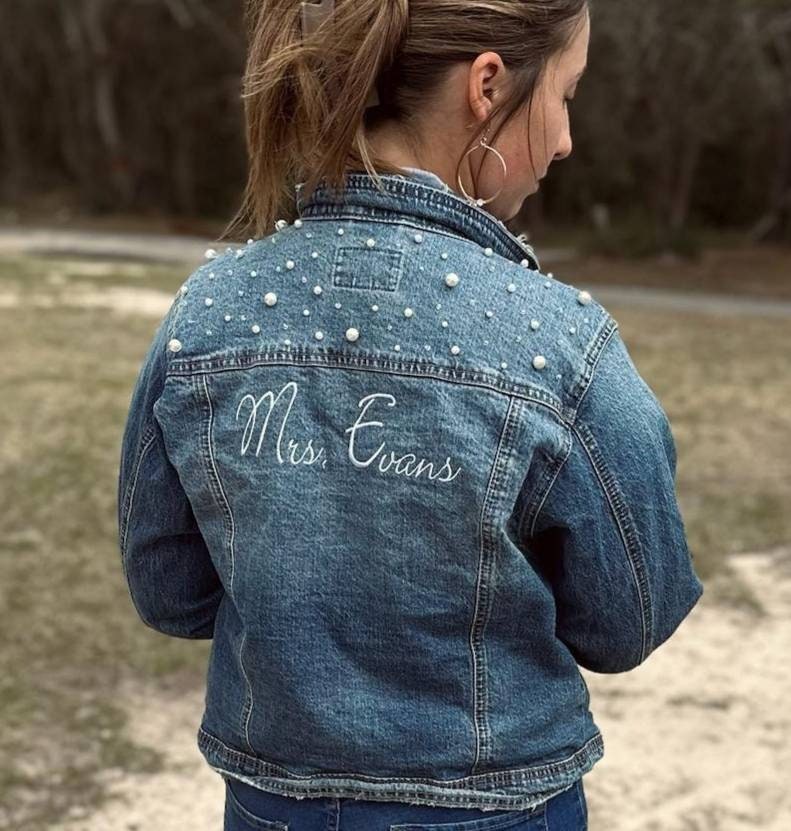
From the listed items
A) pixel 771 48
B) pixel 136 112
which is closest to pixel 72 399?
pixel 771 48

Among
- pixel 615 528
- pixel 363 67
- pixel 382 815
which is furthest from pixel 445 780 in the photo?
pixel 363 67

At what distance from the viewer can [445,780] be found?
4.18ft

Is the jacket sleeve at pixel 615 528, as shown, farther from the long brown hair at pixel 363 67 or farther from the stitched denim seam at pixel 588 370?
the long brown hair at pixel 363 67

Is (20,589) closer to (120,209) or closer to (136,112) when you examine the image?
(120,209)

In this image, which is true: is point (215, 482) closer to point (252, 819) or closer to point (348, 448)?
point (348, 448)

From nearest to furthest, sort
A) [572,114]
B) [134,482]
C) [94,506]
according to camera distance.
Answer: [134,482] → [94,506] → [572,114]

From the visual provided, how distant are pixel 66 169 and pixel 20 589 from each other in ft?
91.5

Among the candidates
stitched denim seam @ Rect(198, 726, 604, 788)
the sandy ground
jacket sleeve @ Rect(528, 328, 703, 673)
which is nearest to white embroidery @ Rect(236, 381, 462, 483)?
jacket sleeve @ Rect(528, 328, 703, 673)

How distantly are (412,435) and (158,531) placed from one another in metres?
0.34

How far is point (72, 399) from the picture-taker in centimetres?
755

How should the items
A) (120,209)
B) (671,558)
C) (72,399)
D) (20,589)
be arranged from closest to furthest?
1. (671,558)
2. (20,589)
3. (72,399)
4. (120,209)

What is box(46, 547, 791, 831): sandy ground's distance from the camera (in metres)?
3.08

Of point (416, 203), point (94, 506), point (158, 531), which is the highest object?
point (416, 203)

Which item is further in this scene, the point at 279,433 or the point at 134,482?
the point at 134,482
